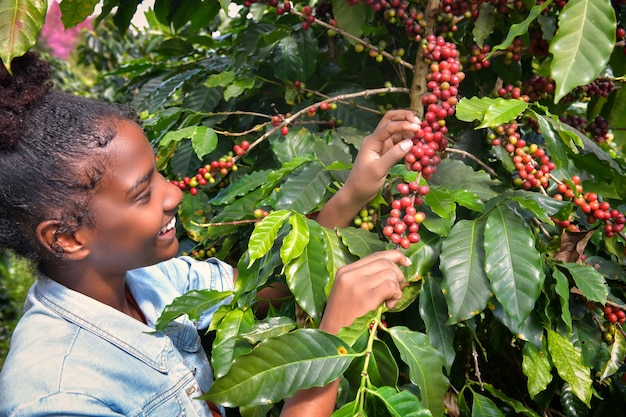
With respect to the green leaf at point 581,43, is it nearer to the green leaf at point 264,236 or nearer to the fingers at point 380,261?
the fingers at point 380,261

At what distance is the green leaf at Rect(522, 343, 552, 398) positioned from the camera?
1.09 metres

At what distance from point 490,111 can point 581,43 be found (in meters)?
0.19

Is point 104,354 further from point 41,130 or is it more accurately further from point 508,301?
point 508,301

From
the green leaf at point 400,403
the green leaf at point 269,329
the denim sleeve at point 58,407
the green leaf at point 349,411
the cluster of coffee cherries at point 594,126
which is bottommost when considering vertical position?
the denim sleeve at point 58,407

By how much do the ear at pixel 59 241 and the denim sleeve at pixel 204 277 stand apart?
368 mm

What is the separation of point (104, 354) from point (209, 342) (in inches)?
16.1

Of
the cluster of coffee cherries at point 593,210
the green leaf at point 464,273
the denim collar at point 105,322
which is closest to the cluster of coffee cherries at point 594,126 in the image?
the cluster of coffee cherries at point 593,210

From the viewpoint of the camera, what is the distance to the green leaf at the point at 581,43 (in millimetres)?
832

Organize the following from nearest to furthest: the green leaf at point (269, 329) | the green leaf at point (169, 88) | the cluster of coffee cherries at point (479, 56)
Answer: the green leaf at point (269, 329) → the cluster of coffee cherries at point (479, 56) → the green leaf at point (169, 88)

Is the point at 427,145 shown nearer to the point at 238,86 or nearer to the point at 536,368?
the point at 536,368

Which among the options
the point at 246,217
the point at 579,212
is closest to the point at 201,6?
the point at 246,217

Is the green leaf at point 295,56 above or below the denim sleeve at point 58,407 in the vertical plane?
above

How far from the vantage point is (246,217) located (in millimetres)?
1317

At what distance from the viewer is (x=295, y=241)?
39.5 inches
